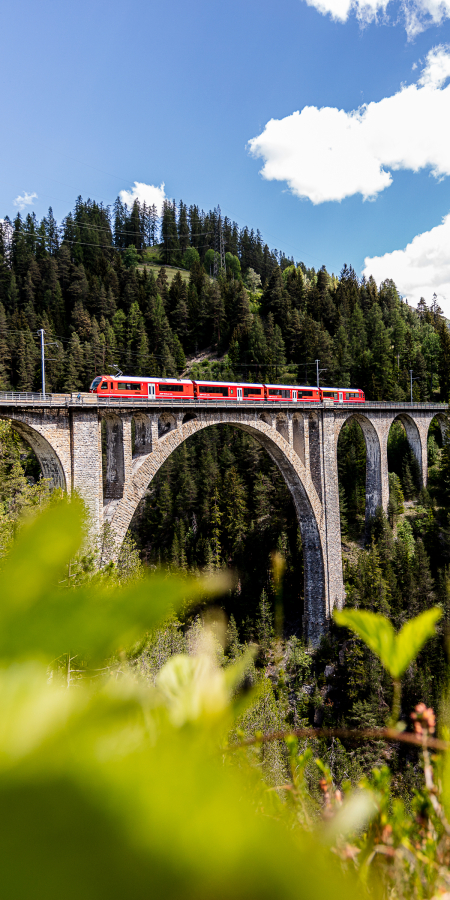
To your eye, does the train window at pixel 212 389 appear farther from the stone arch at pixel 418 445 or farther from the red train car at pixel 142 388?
the stone arch at pixel 418 445

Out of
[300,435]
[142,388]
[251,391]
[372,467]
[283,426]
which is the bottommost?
[372,467]

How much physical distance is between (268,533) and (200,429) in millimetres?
20181

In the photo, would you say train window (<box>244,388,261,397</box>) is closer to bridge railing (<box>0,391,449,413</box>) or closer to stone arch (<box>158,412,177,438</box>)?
bridge railing (<box>0,391,449,413</box>)

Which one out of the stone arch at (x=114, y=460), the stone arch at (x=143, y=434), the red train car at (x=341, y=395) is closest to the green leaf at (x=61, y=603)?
the stone arch at (x=114, y=460)

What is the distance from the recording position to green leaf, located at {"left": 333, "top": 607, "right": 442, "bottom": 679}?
910mm

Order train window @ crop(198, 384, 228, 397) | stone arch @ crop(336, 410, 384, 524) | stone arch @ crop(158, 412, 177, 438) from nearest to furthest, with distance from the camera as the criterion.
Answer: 1. stone arch @ crop(158, 412, 177, 438)
2. train window @ crop(198, 384, 228, 397)
3. stone arch @ crop(336, 410, 384, 524)

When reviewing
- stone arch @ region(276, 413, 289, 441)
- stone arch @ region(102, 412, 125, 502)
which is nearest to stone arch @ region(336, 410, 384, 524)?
stone arch @ region(276, 413, 289, 441)

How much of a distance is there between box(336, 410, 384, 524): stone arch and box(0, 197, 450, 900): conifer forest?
3.74 feet

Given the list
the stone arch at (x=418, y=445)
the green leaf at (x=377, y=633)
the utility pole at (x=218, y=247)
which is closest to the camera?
the green leaf at (x=377, y=633)

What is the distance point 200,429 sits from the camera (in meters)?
19.2

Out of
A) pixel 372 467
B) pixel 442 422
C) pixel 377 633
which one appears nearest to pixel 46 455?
pixel 377 633

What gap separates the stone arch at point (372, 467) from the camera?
2908cm

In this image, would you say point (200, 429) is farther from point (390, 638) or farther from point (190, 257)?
point (190, 257)

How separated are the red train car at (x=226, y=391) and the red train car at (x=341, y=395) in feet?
15.4
